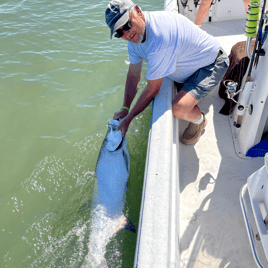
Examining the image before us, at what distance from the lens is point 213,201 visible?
A: 7.36ft

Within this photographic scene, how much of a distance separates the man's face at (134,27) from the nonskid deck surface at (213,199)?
4.44ft

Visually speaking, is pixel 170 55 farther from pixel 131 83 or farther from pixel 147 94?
pixel 131 83

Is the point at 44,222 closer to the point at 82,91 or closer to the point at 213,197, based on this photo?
the point at 213,197

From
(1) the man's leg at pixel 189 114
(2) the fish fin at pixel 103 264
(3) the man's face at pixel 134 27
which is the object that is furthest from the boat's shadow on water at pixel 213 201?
(3) the man's face at pixel 134 27

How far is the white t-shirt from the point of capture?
2.13 m

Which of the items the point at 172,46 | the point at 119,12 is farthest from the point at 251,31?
the point at 119,12

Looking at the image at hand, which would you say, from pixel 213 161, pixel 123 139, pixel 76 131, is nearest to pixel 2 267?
pixel 123 139

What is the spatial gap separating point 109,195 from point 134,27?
1.67 meters

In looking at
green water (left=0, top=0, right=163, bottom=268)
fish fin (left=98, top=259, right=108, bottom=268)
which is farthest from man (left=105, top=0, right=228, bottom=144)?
fish fin (left=98, top=259, right=108, bottom=268)

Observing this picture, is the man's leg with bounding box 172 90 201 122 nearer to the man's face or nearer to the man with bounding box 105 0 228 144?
the man with bounding box 105 0 228 144

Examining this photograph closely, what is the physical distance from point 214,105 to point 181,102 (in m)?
1.06

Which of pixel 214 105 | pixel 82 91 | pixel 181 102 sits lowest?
pixel 82 91

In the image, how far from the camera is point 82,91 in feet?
15.0

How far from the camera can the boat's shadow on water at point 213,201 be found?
189cm
